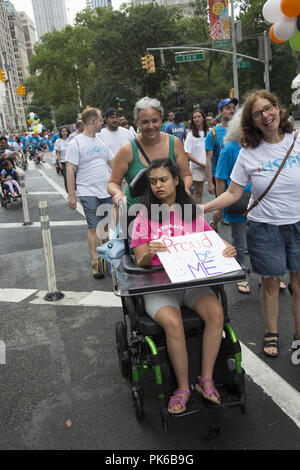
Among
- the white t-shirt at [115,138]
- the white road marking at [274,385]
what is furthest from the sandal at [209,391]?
the white t-shirt at [115,138]

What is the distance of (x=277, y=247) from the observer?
3.31 m

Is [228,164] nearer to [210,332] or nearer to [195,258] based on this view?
[195,258]

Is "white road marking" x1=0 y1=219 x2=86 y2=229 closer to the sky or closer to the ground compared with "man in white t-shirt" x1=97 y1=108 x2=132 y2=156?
closer to the ground

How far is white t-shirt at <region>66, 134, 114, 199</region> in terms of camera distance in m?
5.76

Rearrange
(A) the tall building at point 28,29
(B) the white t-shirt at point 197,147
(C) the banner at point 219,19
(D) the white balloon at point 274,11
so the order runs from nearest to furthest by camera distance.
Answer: (D) the white balloon at point 274,11, (B) the white t-shirt at point 197,147, (C) the banner at point 219,19, (A) the tall building at point 28,29

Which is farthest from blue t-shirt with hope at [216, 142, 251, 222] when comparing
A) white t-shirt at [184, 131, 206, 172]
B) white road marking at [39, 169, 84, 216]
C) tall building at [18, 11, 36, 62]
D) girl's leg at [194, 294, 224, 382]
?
tall building at [18, 11, 36, 62]

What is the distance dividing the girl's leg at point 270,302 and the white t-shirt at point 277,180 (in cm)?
50

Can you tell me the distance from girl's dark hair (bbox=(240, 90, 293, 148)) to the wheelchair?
1.10 metres

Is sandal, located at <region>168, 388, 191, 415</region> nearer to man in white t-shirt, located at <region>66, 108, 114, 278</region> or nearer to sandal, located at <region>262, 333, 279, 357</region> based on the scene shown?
sandal, located at <region>262, 333, 279, 357</region>

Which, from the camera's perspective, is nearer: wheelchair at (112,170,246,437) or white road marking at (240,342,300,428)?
wheelchair at (112,170,246,437)

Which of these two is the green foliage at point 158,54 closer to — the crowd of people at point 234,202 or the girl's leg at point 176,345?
the crowd of people at point 234,202

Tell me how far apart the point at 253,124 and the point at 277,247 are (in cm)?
92

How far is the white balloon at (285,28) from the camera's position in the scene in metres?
3.97

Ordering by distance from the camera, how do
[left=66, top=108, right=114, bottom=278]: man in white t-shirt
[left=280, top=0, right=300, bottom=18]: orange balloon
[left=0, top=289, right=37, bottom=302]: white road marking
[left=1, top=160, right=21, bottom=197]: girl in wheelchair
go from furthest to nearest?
[left=1, top=160, right=21, bottom=197]: girl in wheelchair, [left=66, top=108, right=114, bottom=278]: man in white t-shirt, [left=0, top=289, right=37, bottom=302]: white road marking, [left=280, top=0, right=300, bottom=18]: orange balloon
